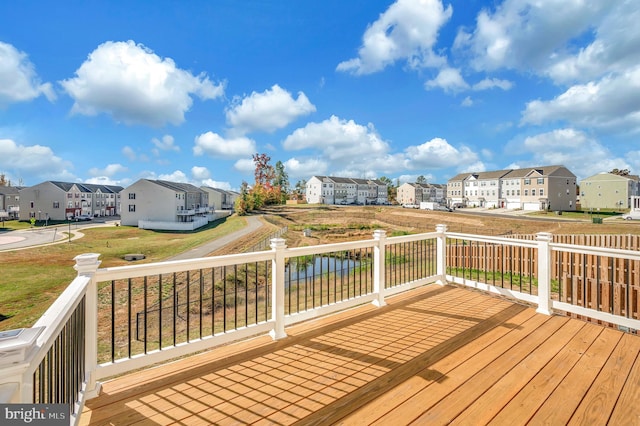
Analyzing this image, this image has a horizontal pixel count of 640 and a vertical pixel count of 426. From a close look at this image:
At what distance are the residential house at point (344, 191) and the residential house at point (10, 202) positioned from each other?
54667 millimetres

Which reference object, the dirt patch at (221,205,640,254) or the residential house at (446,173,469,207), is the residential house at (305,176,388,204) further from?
the dirt patch at (221,205,640,254)

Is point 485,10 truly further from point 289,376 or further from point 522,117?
point 522,117

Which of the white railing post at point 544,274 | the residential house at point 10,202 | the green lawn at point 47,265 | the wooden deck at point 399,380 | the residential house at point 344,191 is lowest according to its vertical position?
the green lawn at point 47,265

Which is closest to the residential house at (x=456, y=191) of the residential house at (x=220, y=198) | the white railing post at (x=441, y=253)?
the residential house at (x=220, y=198)

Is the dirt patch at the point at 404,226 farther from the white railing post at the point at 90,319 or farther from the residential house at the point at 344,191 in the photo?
the residential house at the point at 344,191

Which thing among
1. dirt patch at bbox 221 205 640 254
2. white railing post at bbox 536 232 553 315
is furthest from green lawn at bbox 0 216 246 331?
white railing post at bbox 536 232 553 315

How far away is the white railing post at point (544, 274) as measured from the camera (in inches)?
165

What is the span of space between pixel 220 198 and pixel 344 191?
29.9 metres

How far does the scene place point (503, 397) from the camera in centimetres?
233

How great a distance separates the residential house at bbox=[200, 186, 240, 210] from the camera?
2493 inches

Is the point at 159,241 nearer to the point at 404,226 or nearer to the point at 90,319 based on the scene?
the point at 404,226

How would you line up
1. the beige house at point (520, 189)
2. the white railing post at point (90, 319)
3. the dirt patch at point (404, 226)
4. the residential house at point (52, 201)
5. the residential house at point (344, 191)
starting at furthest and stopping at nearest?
the residential house at point (344, 191) → the residential house at point (52, 201) → the beige house at point (520, 189) → the dirt patch at point (404, 226) → the white railing post at point (90, 319)

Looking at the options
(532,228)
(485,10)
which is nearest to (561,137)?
(532,228)

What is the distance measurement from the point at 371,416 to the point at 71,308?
2.06 metres
